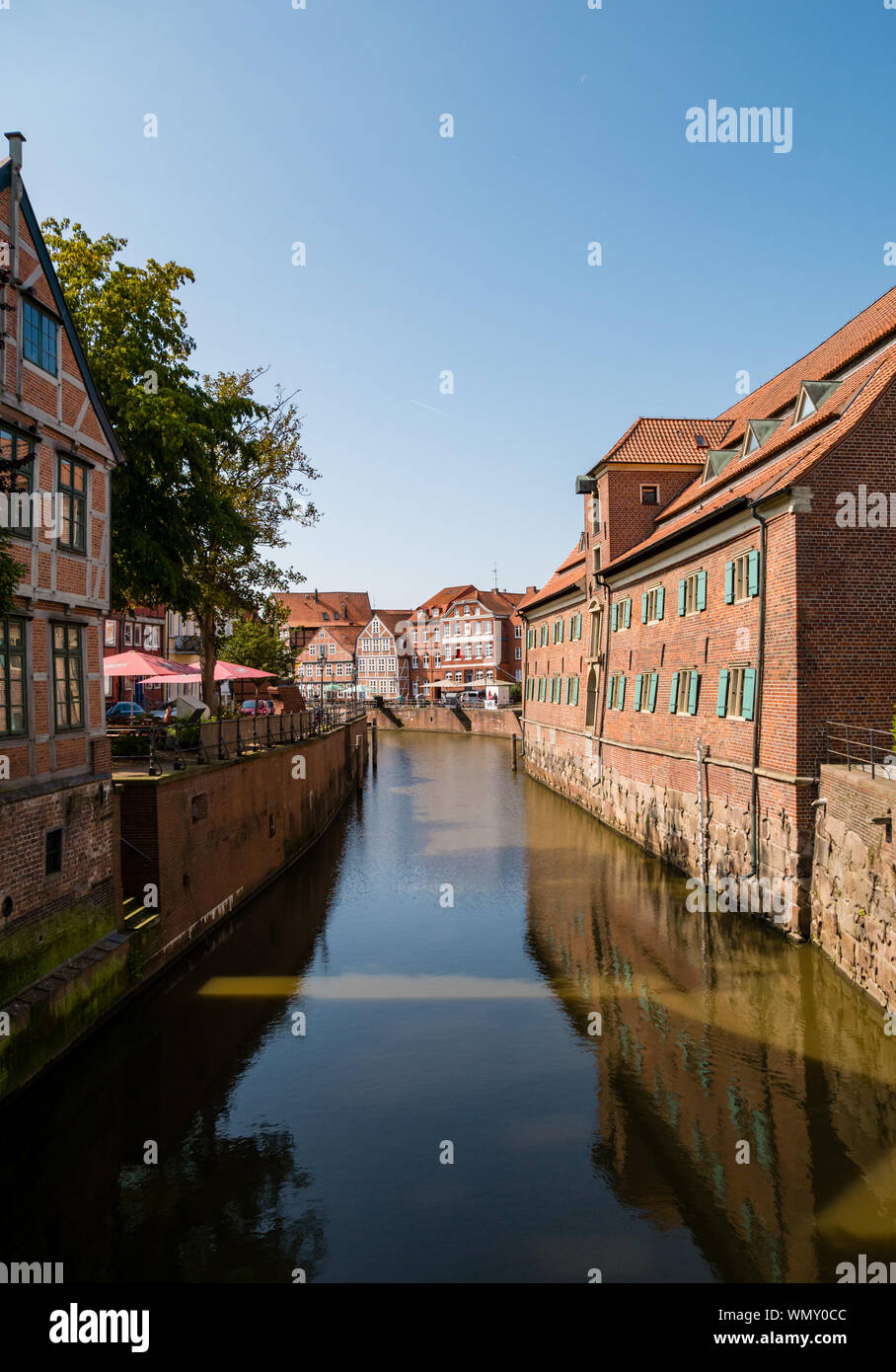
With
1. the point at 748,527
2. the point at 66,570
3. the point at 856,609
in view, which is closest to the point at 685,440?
the point at 748,527

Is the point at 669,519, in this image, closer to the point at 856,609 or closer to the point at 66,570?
the point at 856,609

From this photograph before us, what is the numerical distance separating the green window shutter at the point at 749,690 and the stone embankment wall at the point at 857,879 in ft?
9.03

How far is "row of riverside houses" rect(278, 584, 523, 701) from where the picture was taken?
311 ft

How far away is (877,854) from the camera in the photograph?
480 inches

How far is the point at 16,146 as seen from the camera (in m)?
11.7

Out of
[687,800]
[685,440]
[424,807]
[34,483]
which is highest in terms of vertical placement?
[685,440]

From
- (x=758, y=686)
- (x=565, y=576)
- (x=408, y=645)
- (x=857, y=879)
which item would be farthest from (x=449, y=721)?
(x=857, y=879)

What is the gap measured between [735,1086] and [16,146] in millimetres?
15170

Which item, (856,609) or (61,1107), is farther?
(856,609)

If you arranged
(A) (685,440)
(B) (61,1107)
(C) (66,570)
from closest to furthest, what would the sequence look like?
1. (B) (61,1107)
2. (C) (66,570)
3. (A) (685,440)
